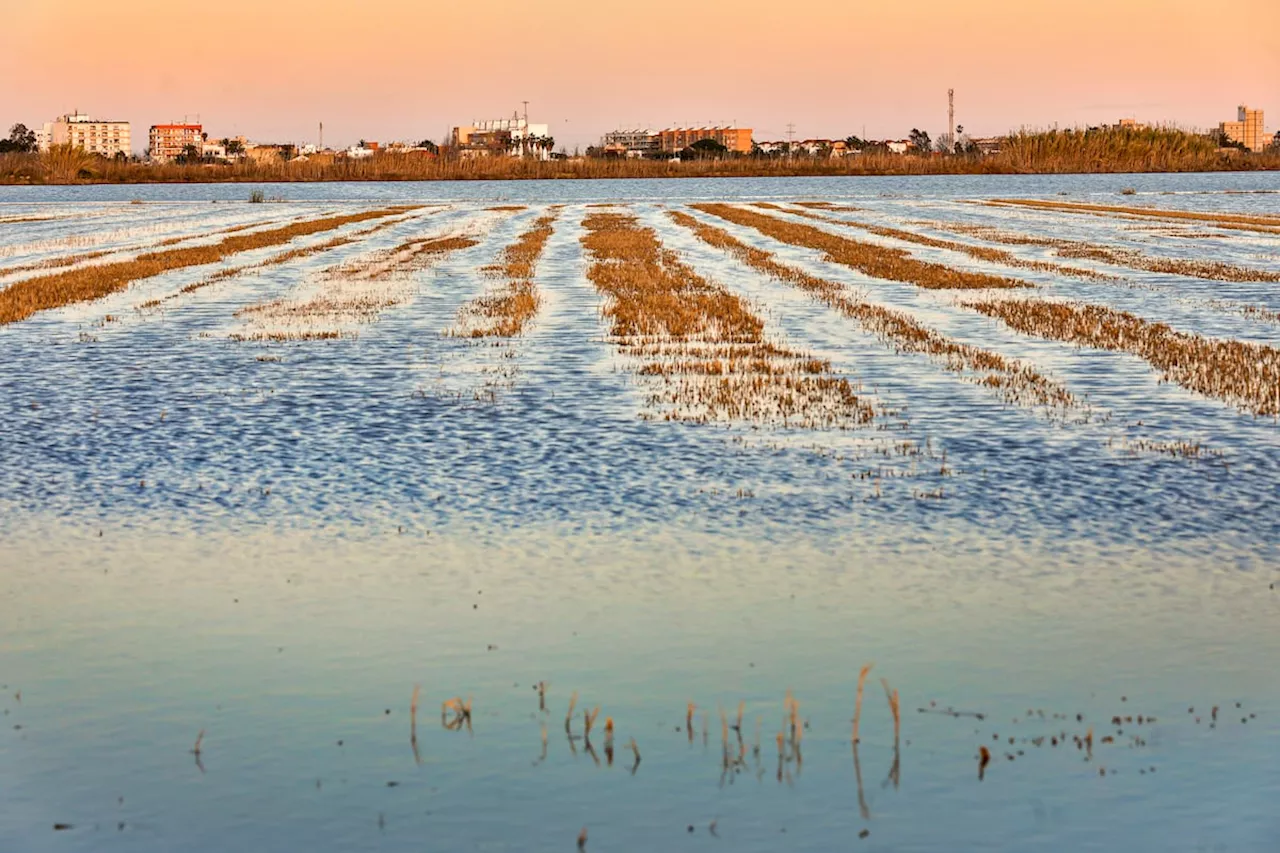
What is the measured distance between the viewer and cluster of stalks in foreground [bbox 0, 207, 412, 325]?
100ft

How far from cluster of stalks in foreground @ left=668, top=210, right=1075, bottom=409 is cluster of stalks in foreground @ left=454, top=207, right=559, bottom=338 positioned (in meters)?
4.99

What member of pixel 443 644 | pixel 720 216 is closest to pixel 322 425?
pixel 443 644

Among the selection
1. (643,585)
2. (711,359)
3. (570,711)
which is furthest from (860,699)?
(711,359)

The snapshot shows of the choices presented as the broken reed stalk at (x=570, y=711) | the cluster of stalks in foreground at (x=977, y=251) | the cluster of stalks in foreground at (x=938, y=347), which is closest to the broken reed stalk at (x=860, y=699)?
the broken reed stalk at (x=570, y=711)

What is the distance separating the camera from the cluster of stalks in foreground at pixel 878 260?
3338 centimetres

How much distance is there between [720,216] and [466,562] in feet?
184

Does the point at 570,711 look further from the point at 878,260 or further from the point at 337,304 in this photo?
the point at 878,260

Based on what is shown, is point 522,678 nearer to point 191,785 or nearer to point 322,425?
point 191,785

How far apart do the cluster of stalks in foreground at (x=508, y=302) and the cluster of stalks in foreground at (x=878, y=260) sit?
7177 millimetres

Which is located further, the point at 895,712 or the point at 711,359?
the point at 711,359

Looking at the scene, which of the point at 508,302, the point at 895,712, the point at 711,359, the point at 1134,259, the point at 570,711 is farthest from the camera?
the point at 1134,259

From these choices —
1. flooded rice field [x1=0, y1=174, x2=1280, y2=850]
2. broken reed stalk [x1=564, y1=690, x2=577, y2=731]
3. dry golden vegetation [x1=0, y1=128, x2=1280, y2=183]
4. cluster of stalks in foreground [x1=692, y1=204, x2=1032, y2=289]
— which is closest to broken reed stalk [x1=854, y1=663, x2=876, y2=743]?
flooded rice field [x1=0, y1=174, x2=1280, y2=850]

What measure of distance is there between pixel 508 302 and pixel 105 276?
37.9 feet

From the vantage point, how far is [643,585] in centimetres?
992
